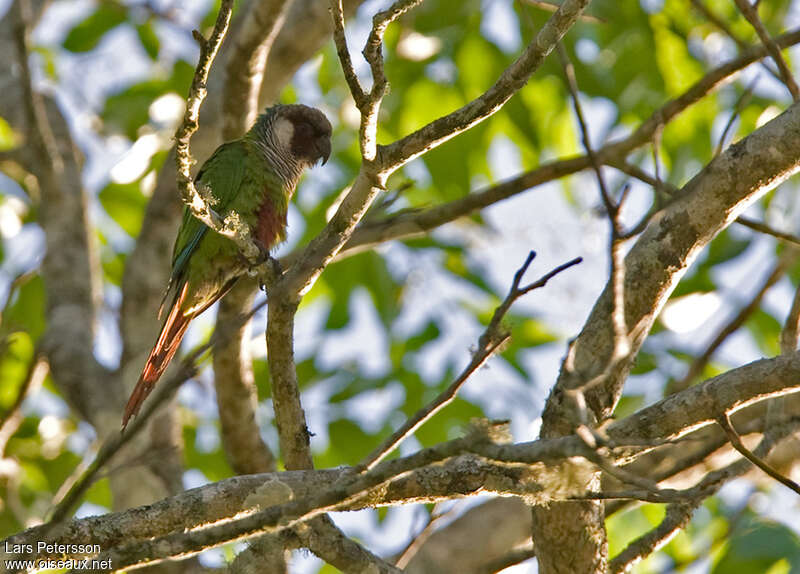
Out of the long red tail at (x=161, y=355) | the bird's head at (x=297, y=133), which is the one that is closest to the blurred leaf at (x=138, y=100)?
the bird's head at (x=297, y=133)

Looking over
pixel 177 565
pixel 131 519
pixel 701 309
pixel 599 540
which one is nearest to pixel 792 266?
pixel 701 309

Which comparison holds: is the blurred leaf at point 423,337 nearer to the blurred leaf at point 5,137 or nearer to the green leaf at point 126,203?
the green leaf at point 126,203

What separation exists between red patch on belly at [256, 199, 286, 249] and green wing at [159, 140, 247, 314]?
170mm

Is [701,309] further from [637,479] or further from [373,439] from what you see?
[637,479]

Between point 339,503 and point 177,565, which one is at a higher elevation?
point 177,565

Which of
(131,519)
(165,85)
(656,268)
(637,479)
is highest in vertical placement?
(165,85)

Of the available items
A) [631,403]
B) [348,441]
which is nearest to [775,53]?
[631,403]

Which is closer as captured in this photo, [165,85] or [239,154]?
[239,154]

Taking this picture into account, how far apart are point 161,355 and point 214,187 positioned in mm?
1004

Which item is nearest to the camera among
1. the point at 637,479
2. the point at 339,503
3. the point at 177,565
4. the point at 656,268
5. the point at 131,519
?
the point at 637,479

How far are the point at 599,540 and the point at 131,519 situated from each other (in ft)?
4.71

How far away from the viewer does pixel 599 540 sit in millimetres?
2928

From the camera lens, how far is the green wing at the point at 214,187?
15.0 feet

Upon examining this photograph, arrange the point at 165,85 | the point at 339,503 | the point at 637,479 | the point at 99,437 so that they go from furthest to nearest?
→ the point at 165,85 < the point at 99,437 < the point at 339,503 < the point at 637,479
